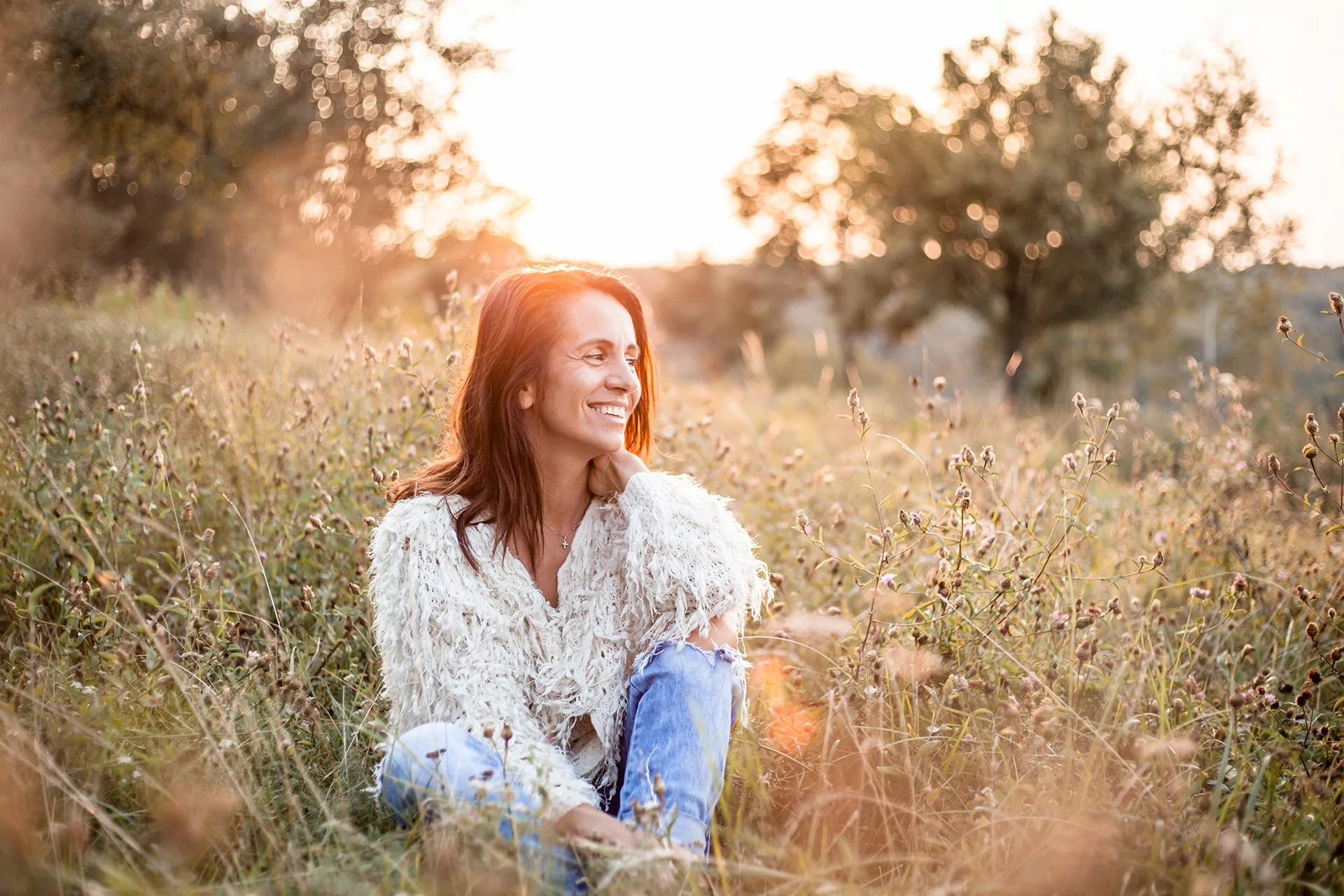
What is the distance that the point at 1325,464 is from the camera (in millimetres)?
5801

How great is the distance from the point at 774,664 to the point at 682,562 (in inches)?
36.4

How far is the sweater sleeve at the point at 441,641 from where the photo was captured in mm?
2104

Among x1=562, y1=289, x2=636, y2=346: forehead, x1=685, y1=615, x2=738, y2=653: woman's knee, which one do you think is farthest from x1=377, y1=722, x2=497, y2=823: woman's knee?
x1=562, y1=289, x2=636, y2=346: forehead

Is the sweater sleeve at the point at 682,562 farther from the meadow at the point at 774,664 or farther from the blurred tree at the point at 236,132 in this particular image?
the blurred tree at the point at 236,132

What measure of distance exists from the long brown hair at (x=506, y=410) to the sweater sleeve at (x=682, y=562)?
28 cm

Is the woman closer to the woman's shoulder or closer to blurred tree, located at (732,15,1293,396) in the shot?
the woman's shoulder

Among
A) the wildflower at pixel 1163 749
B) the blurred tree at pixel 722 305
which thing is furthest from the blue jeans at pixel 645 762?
the blurred tree at pixel 722 305

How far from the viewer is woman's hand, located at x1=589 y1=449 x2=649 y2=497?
8.19 ft

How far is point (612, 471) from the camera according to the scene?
99.3 inches

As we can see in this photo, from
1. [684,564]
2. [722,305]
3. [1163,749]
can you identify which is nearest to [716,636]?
[684,564]

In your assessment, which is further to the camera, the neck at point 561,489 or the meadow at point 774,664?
the neck at point 561,489

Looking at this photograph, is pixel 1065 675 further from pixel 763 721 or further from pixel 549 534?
pixel 549 534

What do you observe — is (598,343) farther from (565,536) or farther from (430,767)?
(430,767)

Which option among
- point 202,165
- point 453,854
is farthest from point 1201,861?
point 202,165
